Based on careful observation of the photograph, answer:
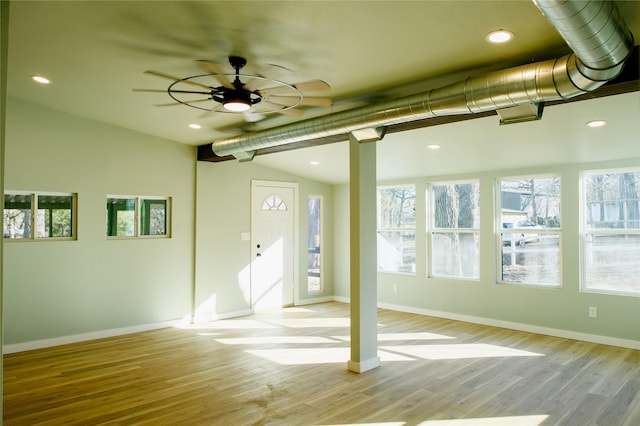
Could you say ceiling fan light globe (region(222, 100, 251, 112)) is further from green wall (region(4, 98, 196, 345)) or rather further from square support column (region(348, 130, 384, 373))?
green wall (region(4, 98, 196, 345))

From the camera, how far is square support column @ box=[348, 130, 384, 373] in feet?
14.3

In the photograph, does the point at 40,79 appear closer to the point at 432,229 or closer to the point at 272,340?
the point at 272,340

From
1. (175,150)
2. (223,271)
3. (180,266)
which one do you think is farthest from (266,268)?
(175,150)

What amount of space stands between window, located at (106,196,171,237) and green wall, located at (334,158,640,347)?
148 inches

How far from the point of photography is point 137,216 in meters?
6.05

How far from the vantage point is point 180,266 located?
6.41 metres

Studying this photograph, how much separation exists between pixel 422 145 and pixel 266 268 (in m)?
3.53

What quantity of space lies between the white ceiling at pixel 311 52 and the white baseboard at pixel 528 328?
2193 mm

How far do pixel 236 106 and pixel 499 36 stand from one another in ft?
6.13

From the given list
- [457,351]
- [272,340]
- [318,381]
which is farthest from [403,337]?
[318,381]

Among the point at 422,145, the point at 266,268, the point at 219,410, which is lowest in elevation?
the point at 219,410

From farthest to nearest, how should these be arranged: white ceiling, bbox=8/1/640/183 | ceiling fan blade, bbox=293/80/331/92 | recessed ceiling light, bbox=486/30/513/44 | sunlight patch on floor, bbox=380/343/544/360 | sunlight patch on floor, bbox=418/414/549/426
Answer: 1. sunlight patch on floor, bbox=380/343/544/360
2. sunlight patch on floor, bbox=418/414/549/426
3. ceiling fan blade, bbox=293/80/331/92
4. recessed ceiling light, bbox=486/30/513/44
5. white ceiling, bbox=8/1/640/183

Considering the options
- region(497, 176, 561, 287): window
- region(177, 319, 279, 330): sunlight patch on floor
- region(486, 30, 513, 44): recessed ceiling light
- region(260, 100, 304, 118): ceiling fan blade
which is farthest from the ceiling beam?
region(497, 176, 561, 287): window

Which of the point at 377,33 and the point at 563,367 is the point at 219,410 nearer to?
the point at 377,33
